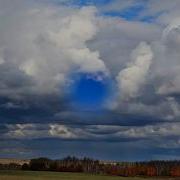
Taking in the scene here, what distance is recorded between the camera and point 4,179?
5541 inches

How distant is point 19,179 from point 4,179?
5513 mm

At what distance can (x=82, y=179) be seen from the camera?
564ft

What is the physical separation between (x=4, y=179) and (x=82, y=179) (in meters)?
37.7

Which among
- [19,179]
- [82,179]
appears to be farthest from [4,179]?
[82,179]

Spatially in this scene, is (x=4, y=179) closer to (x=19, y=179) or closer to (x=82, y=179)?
(x=19, y=179)

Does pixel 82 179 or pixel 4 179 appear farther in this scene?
pixel 82 179

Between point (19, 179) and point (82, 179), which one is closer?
point (19, 179)

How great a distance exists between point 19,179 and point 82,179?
3220 centimetres
